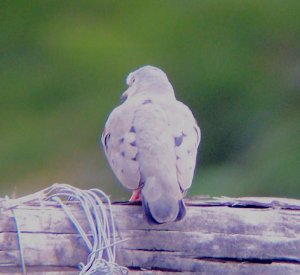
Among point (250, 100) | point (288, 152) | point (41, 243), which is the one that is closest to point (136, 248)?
point (41, 243)

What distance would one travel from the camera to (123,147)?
5.50m

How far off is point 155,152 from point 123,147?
26 cm

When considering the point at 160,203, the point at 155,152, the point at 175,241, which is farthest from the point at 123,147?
the point at 175,241

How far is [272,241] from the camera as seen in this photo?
4383 millimetres

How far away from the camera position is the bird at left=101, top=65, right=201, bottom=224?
485 cm

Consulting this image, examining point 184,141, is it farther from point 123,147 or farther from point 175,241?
point 175,241

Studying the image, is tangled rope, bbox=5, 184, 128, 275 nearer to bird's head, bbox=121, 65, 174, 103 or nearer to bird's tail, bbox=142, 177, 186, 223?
bird's tail, bbox=142, 177, 186, 223

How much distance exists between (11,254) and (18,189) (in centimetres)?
502

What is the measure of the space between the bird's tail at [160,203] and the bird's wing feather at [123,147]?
0.60ft

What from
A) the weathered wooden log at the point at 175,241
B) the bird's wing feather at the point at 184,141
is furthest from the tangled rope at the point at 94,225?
the bird's wing feather at the point at 184,141

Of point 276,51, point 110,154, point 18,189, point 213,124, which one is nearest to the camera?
point 110,154

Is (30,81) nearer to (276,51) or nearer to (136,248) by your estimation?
(276,51)

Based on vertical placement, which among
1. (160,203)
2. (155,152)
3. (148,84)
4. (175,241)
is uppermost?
(148,84)

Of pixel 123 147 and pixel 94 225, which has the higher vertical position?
pixel 123 147
